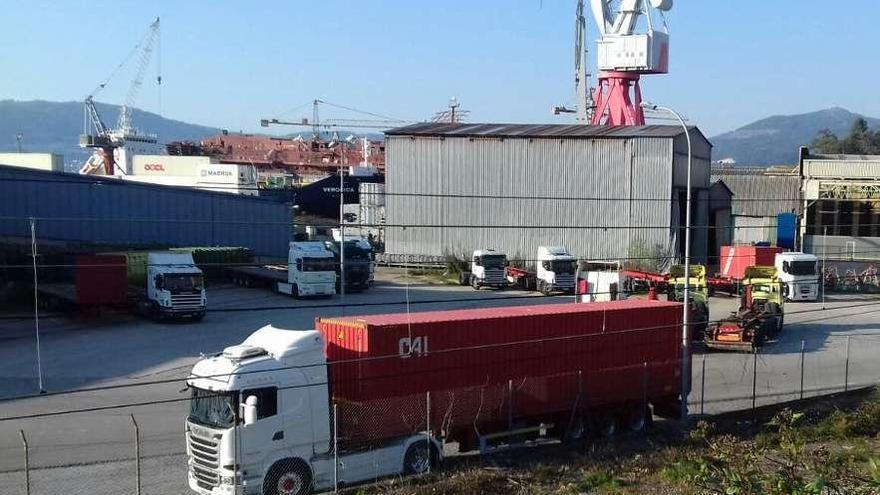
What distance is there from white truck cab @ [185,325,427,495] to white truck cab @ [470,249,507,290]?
33967 millimetres

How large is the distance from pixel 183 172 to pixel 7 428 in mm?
88329

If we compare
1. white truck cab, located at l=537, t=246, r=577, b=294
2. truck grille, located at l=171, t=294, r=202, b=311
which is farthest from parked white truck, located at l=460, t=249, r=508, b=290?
truck grille, located at l=171, t=294, r=202, b=311

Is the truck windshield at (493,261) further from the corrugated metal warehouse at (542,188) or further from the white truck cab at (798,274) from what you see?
the white truck cab at (798,274)

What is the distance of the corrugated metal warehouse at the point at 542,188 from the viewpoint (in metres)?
56.7

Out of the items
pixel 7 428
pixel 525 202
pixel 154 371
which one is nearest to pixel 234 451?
Result: pixel 7 428

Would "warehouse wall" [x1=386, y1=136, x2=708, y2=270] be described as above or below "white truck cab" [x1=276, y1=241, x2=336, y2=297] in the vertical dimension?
above

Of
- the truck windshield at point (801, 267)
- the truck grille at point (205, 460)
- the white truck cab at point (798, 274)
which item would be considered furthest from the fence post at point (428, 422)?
the truck windshield at point (801, 267)

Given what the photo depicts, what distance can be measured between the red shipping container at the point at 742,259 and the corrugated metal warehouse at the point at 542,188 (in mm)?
2934

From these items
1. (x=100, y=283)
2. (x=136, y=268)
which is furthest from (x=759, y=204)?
(x=100, y=283)

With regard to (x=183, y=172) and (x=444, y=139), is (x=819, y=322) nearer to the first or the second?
(x=444, y=139)

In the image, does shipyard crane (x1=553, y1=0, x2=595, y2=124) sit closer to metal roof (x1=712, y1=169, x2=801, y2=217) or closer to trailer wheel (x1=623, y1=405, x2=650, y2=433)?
metal roof (x1=712, y1=169, x2=801, y2=217)

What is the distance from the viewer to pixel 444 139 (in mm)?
60906

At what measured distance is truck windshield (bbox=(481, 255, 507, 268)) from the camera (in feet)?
169

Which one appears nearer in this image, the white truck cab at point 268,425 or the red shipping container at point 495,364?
the white truck cab at point 268,425
